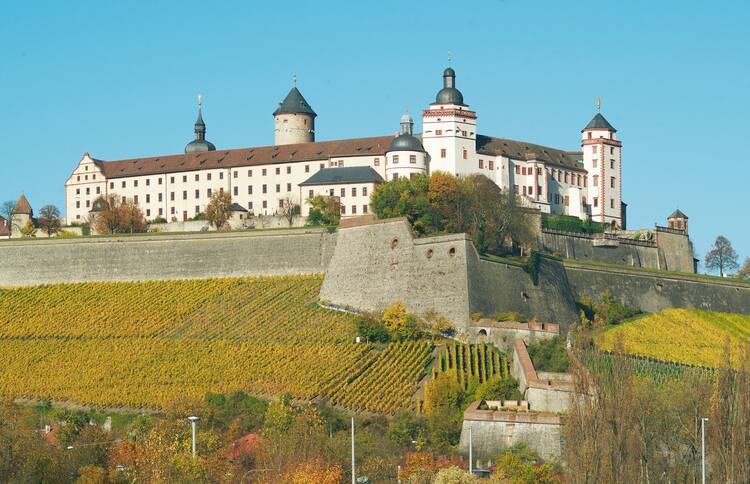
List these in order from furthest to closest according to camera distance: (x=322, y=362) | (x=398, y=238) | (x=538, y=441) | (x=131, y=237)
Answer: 1. (x=131, y=237)
2. (x=398, y=238)
3. (x=322, y=362)
4. (x=538, y=441)

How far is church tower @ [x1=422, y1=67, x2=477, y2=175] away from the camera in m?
98.1

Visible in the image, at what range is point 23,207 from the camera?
376 feet

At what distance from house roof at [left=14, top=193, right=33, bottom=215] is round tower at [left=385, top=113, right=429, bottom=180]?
91.4 ft

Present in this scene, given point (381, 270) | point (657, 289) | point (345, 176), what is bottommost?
point (657, 289)

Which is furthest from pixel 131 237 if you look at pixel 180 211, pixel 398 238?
pixel 398 238

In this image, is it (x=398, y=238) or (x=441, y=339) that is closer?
(x=441, y=339)

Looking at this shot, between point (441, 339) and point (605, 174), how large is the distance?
3302 centimetres

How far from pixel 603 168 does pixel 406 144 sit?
14549 millimetres

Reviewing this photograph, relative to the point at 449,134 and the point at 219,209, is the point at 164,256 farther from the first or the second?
the point at 449,134

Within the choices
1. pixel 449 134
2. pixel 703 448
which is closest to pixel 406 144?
pixel 449 134

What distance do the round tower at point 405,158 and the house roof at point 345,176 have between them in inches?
41.8

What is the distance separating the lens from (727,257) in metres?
121

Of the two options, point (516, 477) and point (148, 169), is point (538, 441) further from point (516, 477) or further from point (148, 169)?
point (148, 169)

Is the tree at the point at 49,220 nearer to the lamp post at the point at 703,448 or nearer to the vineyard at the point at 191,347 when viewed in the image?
the vineyard at the point at 191,347
